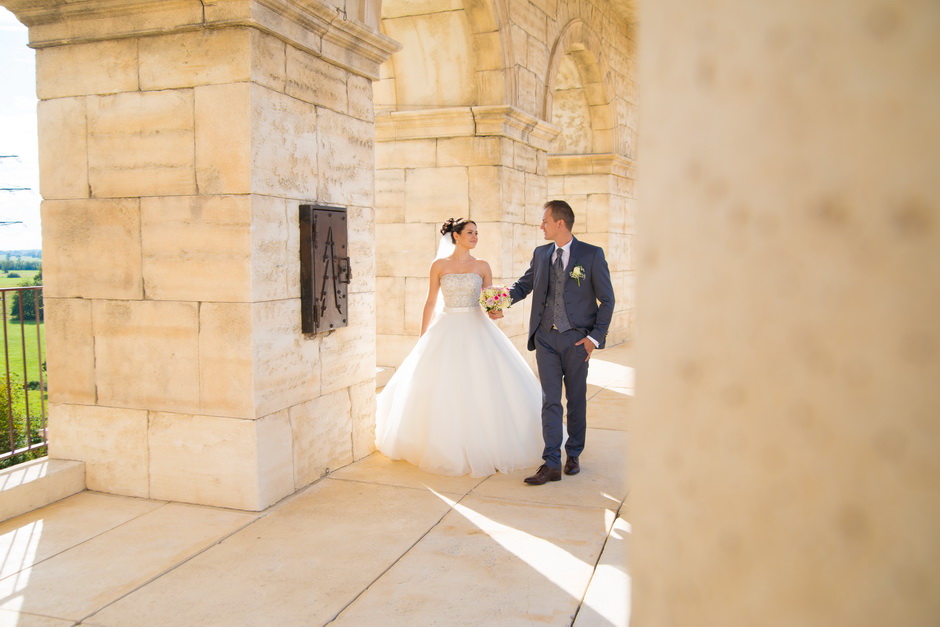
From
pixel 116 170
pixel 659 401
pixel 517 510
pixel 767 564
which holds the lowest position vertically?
pixel 517 510

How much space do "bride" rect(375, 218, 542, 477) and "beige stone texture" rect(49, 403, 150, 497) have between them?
1.51 metres

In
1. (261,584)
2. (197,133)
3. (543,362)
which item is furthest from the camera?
(543,362)

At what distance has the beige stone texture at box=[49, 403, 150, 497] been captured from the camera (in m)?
4.12

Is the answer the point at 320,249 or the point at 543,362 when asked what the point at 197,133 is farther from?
the point at 543,362

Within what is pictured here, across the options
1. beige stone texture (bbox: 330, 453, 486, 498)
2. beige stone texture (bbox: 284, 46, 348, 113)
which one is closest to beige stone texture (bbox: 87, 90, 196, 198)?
beige stone texture (bbox: 284, 46, 348, 113)

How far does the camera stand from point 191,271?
3945 millimetres

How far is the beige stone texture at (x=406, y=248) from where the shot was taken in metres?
7.07

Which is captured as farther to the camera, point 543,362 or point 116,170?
point 543,362

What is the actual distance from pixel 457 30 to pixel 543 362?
3830 millimetres

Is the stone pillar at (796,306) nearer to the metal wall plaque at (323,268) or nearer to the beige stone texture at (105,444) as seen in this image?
the metal wall plaque at (323,268)

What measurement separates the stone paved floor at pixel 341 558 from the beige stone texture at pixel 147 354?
0.59 metres

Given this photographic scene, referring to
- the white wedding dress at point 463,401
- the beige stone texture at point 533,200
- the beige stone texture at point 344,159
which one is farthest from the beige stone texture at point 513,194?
the beige stone texture at point 344,159

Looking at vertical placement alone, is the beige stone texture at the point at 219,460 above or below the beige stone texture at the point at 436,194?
below

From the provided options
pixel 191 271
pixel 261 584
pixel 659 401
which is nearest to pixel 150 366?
pixel 191 271
